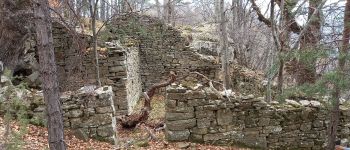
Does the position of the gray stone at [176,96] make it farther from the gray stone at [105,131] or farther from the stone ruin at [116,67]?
the gray stone at [105,131]

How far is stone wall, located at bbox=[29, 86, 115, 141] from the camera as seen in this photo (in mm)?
7234

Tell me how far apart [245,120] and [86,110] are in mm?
3366

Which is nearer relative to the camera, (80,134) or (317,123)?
(80,134)

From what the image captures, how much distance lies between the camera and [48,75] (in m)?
4.48

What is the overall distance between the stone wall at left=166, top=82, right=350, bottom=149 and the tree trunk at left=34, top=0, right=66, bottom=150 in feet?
10.8

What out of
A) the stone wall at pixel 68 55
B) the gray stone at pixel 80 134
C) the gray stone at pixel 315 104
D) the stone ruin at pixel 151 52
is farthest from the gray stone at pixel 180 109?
the stone ruin at pixel 151 52

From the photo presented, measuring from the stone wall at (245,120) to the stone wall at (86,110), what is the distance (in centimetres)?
127

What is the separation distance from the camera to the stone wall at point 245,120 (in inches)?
298

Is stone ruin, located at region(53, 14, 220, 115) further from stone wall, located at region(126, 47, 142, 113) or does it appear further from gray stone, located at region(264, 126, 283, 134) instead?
gray stone, located at region(264, 126, 283, 134)

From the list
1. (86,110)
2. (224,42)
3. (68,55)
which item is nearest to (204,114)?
(86,110)

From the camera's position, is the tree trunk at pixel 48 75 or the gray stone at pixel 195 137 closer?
the tree trunk at pixel 48 75

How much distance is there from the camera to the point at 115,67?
12258 millimetres

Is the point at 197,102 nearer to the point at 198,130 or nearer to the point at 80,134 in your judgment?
the point at 198,130

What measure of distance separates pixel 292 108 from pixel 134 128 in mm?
4111
